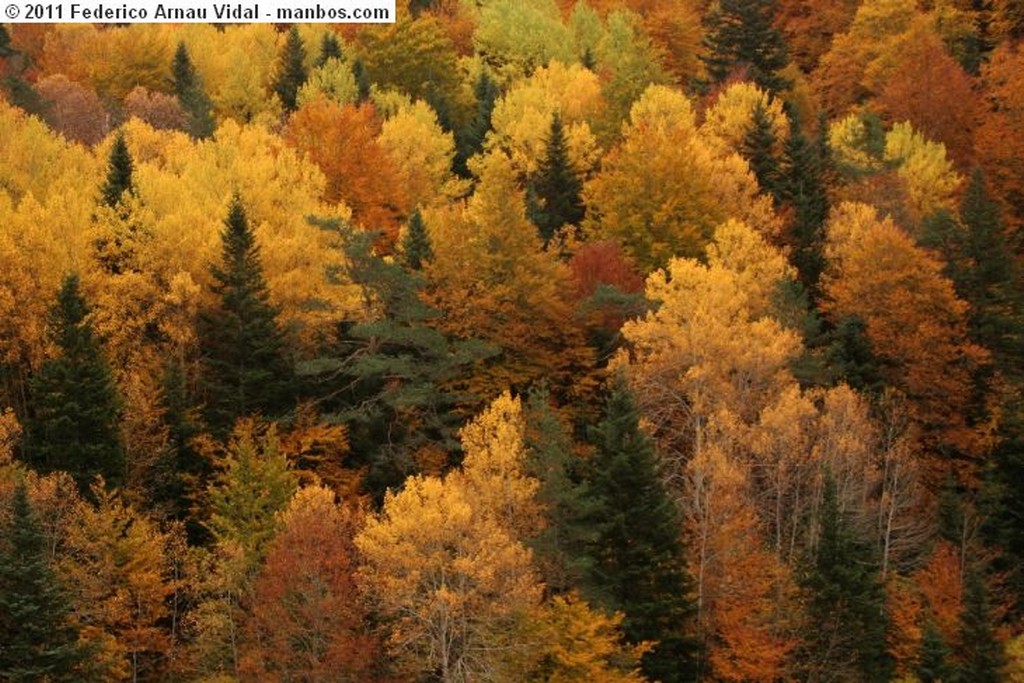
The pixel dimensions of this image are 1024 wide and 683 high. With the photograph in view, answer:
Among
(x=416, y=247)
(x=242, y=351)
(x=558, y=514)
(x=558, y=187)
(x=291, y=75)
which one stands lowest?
(x=558, y=514)

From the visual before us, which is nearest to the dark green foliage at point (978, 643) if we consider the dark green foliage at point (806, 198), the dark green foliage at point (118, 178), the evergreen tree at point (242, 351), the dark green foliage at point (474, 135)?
the dark green foliage at point (806, 198)

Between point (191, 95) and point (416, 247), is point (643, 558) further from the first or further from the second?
point (191, 95)

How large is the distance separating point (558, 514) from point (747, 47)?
164 feet

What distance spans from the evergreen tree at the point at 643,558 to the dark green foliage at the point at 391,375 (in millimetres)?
7367

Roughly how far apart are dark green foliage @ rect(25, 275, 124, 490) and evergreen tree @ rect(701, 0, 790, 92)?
161 feet

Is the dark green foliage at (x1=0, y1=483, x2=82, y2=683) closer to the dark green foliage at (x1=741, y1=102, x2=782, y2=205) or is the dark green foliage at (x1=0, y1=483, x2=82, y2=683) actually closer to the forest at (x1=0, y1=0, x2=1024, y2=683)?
the forest at (x1=0, y1=0, x2=1024, y2=683)

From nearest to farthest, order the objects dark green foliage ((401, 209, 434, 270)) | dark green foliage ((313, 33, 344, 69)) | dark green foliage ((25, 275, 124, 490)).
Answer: dark green foliage ((25, 275, 124, 490)) < dark green foliage ((401, 209, 434, 270)) < dark green foliage ((313, 33, 344, 69))

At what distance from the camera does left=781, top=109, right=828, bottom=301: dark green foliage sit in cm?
6669

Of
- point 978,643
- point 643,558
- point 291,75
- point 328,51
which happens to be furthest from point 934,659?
point 328,51

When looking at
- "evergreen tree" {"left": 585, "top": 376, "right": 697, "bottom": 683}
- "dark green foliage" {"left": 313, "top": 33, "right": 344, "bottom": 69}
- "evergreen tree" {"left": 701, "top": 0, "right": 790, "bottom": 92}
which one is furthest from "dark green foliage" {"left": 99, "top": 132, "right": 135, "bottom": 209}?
"evergreen tree" {"left": 701, "top": 0, "right": 790, "bottom": 92}

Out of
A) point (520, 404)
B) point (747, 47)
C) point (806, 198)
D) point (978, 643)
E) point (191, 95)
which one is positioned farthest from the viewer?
point (747, 47)

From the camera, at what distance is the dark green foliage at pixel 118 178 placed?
202 ft

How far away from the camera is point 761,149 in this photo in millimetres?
76500

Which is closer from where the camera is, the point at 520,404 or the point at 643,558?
the point at 643,558
